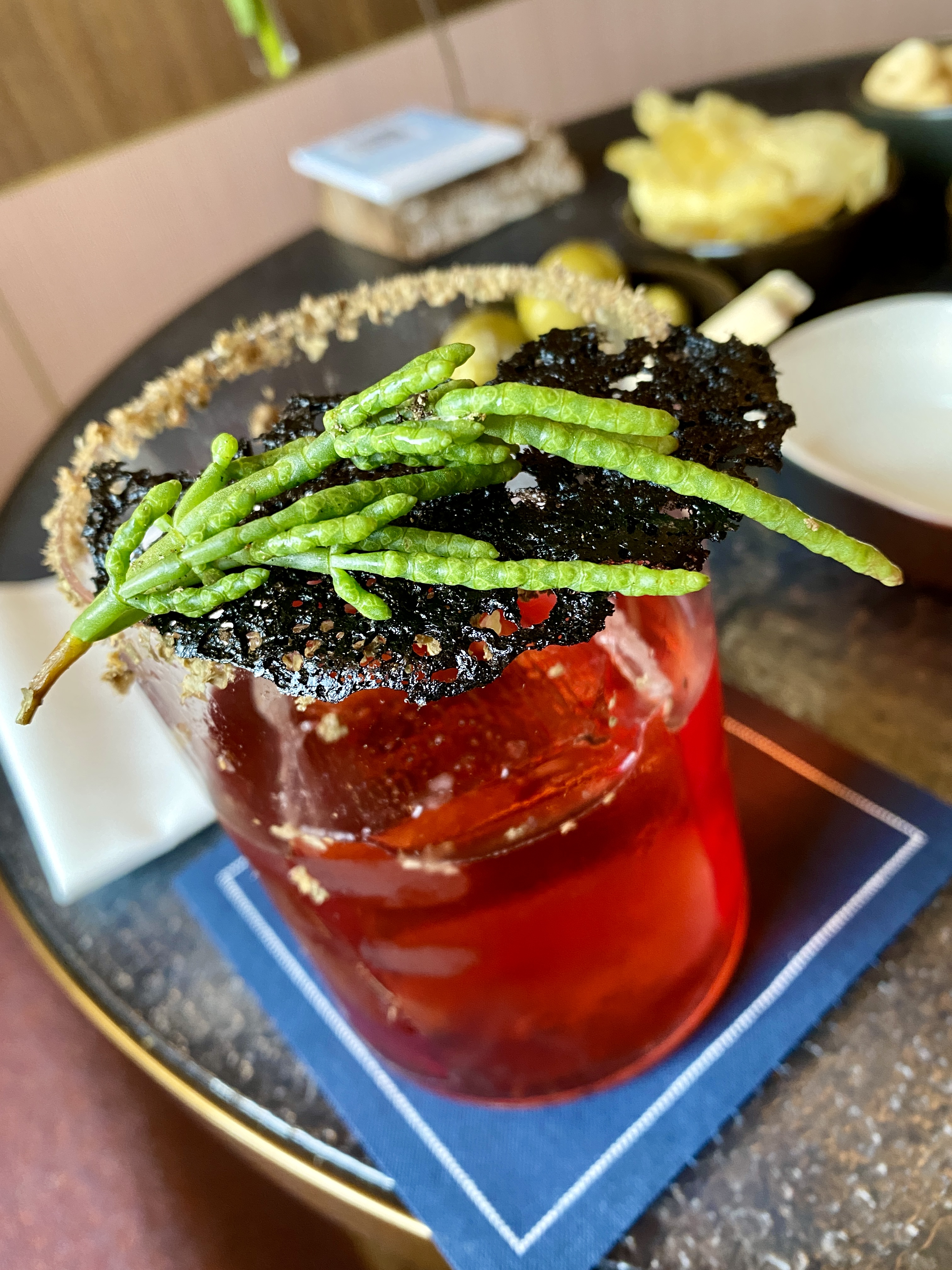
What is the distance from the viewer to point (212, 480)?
0.34 meters

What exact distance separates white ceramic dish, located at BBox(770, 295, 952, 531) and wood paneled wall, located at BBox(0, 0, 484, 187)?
1.84 meters

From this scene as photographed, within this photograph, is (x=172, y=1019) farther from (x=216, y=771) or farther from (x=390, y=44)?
(x=390, y=44)

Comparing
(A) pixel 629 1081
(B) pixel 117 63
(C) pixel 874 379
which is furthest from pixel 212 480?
(B) pixel 117 63

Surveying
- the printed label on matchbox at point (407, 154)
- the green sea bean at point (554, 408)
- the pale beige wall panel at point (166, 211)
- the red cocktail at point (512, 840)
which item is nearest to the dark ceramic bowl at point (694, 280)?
the printed label on matchbox at point (407, 154)

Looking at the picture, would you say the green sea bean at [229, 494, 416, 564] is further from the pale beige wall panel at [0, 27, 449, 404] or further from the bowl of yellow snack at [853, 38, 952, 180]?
the pale beige wall panel at [0, 27, 449, 404]

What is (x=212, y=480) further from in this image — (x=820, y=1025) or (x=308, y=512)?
(x=820, y=1025)

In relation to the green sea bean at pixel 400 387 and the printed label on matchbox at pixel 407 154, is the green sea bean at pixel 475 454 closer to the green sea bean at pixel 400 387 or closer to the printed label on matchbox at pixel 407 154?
the green sea bean at pixel 400 387

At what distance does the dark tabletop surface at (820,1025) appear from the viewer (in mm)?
462

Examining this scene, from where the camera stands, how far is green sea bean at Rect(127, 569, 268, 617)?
1.02 ft

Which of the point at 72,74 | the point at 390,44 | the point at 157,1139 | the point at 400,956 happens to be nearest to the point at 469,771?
the point at 400,956

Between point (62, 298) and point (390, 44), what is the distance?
987 millimetres

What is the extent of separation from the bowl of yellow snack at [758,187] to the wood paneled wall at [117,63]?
4.80 feet

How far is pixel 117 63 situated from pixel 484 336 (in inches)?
77.2

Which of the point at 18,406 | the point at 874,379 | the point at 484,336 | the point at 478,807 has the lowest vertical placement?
the point at 18,406
